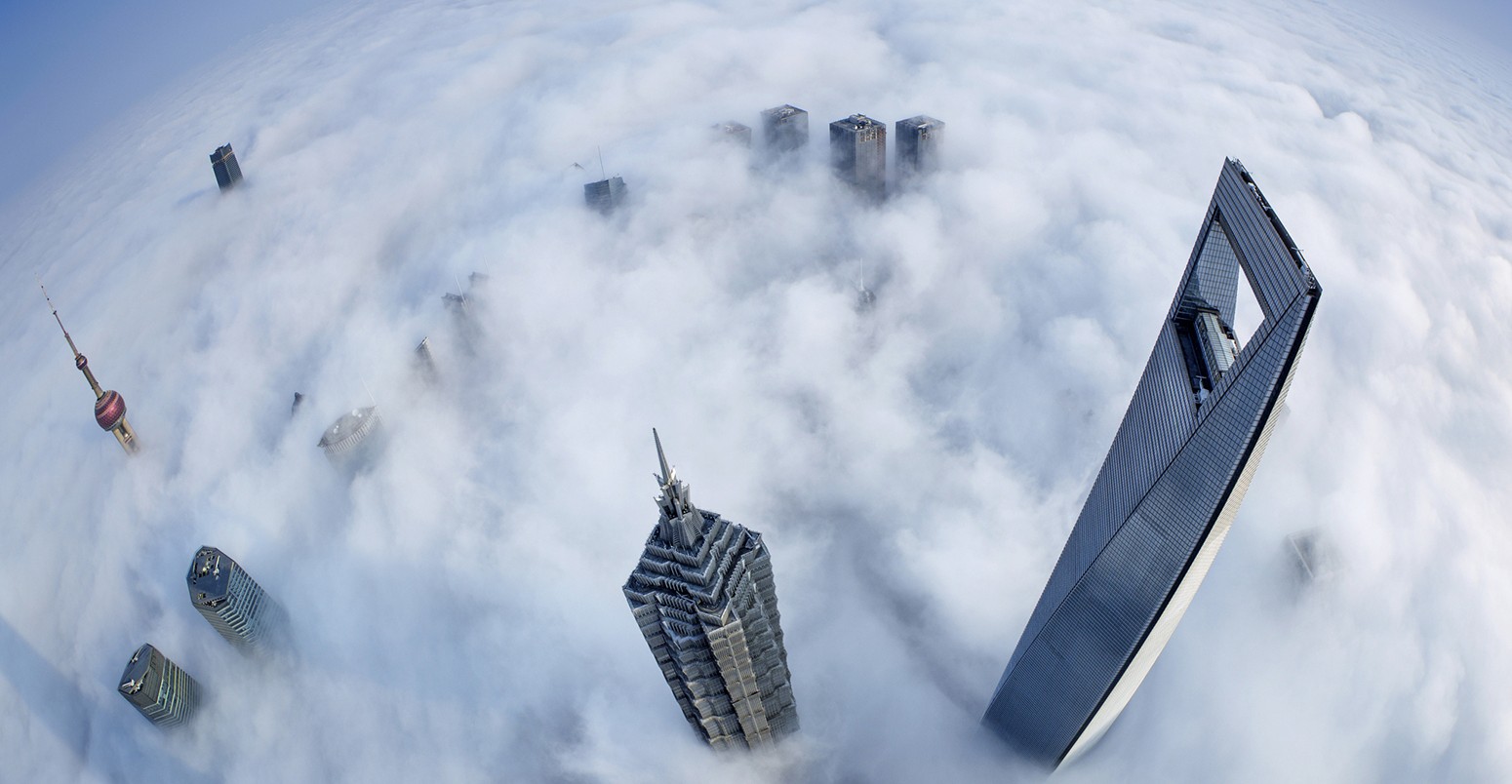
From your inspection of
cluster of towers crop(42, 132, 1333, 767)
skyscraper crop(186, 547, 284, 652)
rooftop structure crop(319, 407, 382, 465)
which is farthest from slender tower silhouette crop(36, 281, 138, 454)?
cluster of towers crop(42, 132, 1333, 767)

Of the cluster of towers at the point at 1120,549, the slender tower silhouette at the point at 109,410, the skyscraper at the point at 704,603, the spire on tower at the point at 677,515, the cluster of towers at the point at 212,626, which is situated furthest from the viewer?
the slender tower silhouette at the point at 109,410

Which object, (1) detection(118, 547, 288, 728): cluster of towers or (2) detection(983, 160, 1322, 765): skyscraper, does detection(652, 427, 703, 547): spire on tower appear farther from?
(1) detection(118, 547, 288, 728): cluster of towers

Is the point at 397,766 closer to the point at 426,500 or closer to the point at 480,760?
the point at 480,760

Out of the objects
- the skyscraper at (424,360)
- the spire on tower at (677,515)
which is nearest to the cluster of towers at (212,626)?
the skyscraper at (424,360)

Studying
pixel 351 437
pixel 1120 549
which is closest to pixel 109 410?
pixel 351 437

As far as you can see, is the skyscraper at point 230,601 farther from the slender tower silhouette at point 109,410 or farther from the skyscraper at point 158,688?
the slender tower silhouette at point 109,410

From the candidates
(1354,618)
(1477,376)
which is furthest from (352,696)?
(1477,376)

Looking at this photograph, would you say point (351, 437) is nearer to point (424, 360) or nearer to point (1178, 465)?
point (424, 360)
